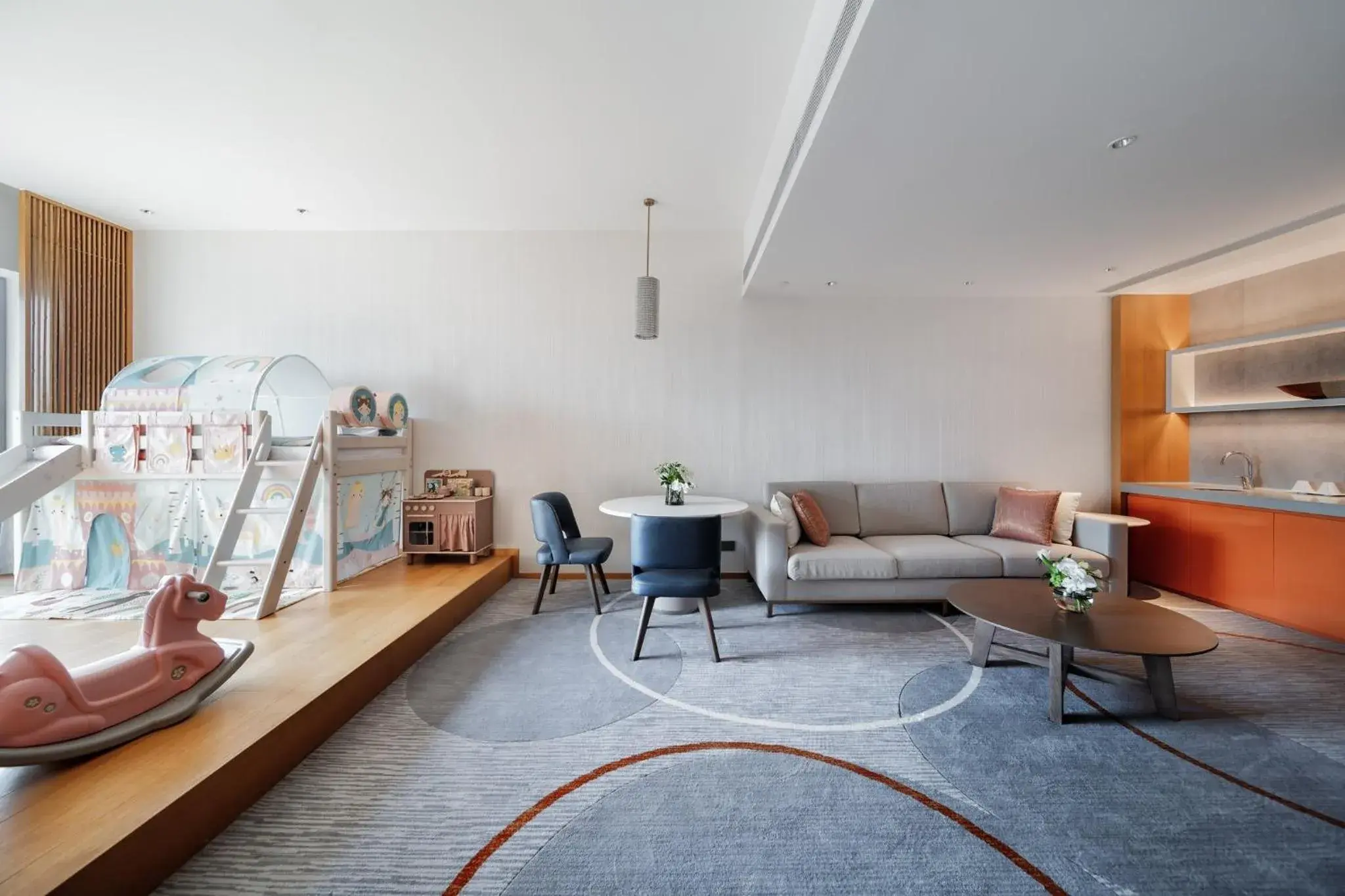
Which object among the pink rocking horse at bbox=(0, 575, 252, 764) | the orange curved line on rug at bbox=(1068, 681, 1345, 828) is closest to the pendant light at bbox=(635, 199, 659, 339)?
the pink rocking horse at bbox=(0, 575, 252, 764)

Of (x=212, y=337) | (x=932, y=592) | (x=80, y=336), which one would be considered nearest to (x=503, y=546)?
(x=212, y=337)

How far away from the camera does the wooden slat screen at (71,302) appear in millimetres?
3654

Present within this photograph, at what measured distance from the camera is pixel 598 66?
7.72 feet

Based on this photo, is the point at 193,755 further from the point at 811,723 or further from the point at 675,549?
the point at 811,723

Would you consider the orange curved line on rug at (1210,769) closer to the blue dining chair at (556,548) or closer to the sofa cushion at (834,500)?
the sofa cushion at (834,500)

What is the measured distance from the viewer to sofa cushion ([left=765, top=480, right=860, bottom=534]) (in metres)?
4.05

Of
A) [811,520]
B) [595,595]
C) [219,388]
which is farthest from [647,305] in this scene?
[219,388]

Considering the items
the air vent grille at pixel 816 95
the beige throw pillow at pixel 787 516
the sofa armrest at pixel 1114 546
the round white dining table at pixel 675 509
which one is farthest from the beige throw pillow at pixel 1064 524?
the air vent grille at pixel 816 95

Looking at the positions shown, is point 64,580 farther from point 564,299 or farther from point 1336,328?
point 1336,328

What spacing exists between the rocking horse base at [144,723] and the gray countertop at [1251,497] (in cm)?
572

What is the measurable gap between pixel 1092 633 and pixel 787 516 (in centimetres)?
181

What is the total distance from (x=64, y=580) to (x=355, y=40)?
153 inches

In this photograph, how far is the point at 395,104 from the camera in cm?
265

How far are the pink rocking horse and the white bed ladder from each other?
83 centimetres
